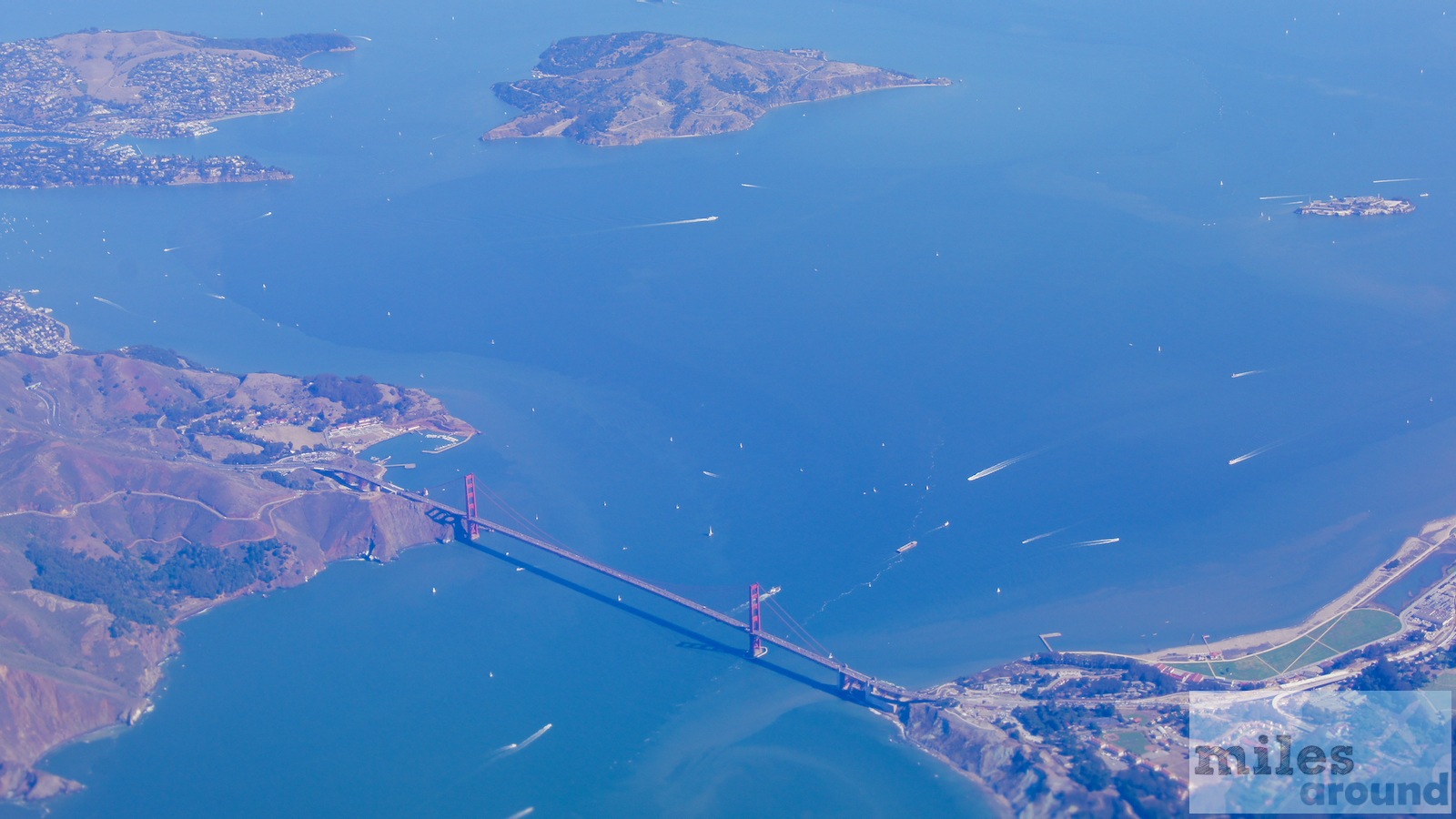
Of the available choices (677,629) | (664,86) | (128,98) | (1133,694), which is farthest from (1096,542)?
(128,98)

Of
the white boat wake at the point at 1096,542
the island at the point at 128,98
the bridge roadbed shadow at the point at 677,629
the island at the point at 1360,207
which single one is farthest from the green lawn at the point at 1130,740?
the island at the point at 128,98

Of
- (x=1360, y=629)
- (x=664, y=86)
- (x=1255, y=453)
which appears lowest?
(x=1360, y=629)

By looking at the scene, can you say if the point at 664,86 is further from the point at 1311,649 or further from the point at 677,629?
the point at 1311,649

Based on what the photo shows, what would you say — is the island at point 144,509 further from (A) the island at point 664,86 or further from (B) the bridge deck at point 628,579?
(A) the island at point 664,86

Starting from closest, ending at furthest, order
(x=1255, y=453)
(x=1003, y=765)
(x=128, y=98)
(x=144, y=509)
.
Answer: (x=1003, y=765) → (x=144, y=509) → (x=1255, y=453) → (x=128, y=98)

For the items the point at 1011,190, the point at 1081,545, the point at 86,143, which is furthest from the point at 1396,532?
the point at 86,143

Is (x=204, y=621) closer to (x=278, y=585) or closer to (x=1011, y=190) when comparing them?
(x=278, y=585)
